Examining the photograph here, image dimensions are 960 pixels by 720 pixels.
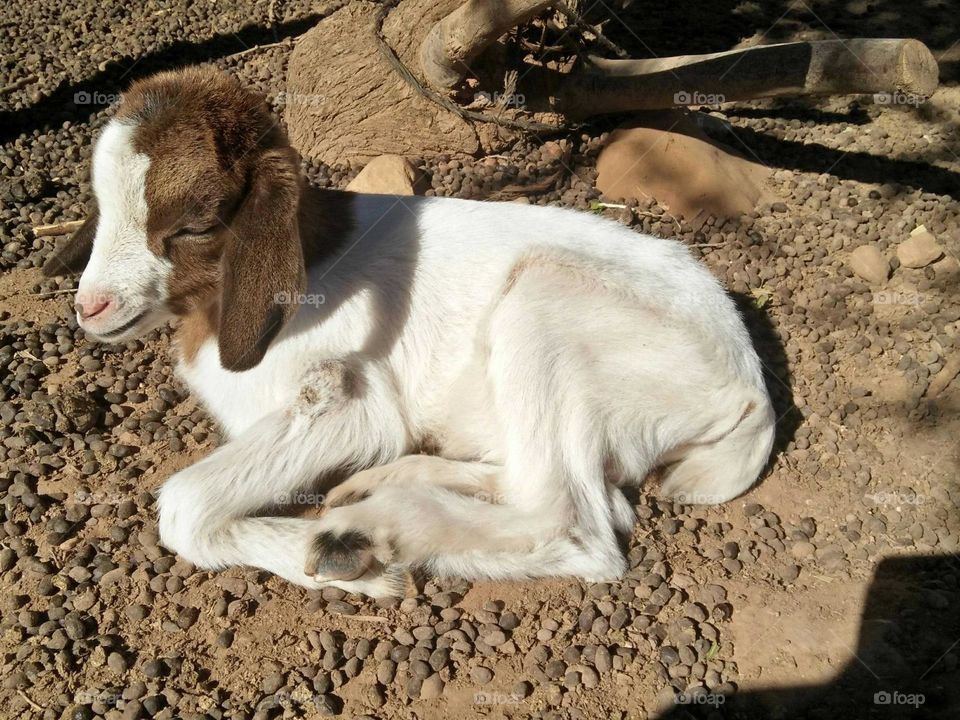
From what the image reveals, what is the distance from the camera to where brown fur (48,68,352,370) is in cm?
309

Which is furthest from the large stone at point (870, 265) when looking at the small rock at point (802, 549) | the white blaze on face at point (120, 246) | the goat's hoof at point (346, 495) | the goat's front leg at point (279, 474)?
the white blaze on face at point (120, 246)

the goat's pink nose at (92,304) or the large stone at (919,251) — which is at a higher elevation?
the goat's pink nose at (92,304)

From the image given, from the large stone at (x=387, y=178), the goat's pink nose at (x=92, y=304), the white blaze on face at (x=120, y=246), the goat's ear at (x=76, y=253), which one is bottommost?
the large stone at (x=387, y=178)

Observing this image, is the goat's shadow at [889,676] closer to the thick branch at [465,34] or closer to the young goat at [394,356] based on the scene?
the young goat at [394,356]

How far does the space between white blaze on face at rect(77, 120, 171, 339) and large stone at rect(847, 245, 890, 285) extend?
159 inches

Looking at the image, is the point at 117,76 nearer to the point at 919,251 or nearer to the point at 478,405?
the point at 478,405

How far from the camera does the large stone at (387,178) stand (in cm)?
548

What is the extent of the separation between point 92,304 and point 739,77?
13.4ft

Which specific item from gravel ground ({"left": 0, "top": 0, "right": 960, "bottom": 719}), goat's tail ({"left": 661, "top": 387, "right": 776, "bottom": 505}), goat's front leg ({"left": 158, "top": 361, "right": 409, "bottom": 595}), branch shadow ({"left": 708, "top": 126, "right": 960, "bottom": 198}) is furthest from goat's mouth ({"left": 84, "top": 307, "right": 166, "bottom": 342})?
branch shadow ({"left": 708, "top": 126, "right": 960, "bottom": 198})

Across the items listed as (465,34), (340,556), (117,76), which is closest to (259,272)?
(340,556)

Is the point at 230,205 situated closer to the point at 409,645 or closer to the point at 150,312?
the point at 150,312

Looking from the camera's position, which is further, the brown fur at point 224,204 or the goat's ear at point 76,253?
the goat's ear at point 76,253

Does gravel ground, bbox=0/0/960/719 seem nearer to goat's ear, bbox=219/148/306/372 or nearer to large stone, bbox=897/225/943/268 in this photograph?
large stone, bbox=897/225/943/268

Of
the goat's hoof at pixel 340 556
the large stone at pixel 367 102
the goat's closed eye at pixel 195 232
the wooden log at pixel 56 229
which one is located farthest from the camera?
the large stone at pixel 367 102
